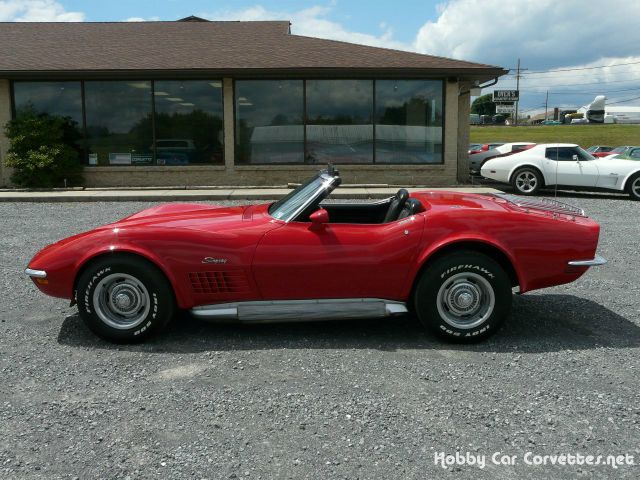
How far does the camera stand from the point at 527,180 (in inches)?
579

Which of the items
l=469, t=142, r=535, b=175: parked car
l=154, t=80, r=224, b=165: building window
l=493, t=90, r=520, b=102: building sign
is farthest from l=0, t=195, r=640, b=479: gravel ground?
l=493, t=90, r=520, b=102: building sign

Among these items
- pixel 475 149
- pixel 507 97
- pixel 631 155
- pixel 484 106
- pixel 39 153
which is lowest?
pixel 631 155

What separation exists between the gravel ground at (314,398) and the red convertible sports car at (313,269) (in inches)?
10.5

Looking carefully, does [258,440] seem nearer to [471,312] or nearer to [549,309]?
[471,312]

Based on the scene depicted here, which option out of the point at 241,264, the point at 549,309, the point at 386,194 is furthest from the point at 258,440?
the point at 386,194

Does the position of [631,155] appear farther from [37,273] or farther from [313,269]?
[37,273]

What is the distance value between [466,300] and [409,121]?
12380mm

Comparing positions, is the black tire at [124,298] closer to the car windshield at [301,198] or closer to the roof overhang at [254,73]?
the car windshield at [301,198]

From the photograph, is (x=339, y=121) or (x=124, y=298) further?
(x=339, y=121)

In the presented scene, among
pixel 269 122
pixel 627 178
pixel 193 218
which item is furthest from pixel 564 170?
pixel 193 218

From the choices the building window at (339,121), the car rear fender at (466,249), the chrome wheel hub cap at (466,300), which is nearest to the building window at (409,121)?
the building window at (339,121)

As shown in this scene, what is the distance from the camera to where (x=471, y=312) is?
4309mm

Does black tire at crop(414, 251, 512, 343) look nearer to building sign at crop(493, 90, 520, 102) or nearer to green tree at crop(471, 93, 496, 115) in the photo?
building sign at crop(493, 90, 520, 102)

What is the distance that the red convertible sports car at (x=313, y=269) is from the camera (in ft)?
13.9
